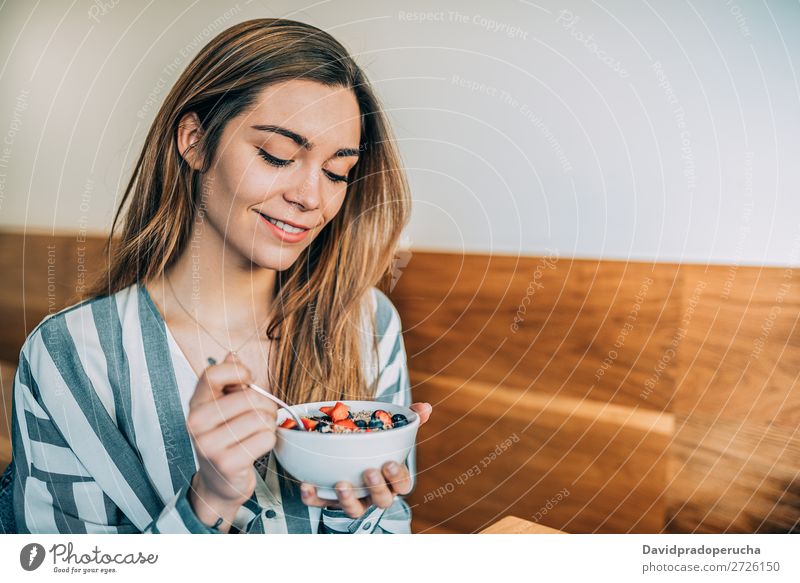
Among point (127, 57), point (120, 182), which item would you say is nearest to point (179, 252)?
point (120, 182)

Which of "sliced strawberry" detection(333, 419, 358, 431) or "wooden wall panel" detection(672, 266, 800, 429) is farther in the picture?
"wooden wall panel" detection(672, 266, 800, 429)

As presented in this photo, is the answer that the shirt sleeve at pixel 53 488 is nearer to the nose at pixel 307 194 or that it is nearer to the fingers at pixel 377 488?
the fingers at pixel 377 488

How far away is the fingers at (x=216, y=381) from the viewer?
70cm

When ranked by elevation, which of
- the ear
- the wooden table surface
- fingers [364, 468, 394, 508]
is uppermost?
the ear

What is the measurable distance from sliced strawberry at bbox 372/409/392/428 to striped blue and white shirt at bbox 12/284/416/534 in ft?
0.43

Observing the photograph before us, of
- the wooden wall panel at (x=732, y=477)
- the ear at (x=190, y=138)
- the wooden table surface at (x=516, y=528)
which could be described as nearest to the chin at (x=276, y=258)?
the ear at (x=190, y=138)

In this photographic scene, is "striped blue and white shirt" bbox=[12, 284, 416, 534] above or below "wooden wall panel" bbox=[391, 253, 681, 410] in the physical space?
below

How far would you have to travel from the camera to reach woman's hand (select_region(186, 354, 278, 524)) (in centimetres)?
67

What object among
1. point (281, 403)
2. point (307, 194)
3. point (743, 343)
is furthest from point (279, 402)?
point (743, 343)

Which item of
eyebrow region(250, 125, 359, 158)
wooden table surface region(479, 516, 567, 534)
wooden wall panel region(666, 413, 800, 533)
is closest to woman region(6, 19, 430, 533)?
eyebrow region(250, 125, 359, 158)

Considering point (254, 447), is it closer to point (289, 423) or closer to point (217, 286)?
point (289, 423)

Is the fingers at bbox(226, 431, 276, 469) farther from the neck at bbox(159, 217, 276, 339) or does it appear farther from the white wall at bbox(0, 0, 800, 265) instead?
the white wall at bbox(0, 0, 800, 265)

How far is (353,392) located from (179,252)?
0.25 m
